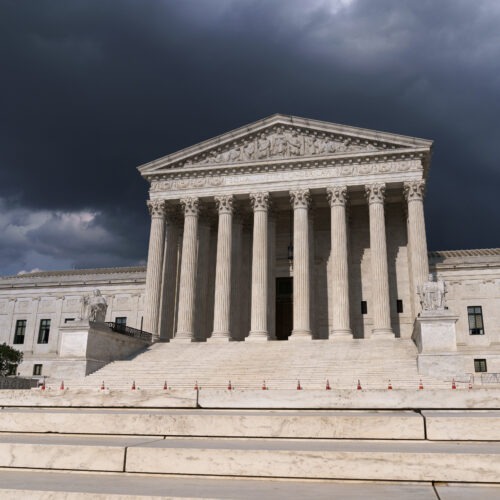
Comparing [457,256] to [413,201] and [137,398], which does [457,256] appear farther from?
[137,398]

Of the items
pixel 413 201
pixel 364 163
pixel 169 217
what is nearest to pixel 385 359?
pixel 413 201

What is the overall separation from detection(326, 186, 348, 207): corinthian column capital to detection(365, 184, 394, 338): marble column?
1894 millimetres

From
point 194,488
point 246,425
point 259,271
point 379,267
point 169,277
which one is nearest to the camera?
point 194,488

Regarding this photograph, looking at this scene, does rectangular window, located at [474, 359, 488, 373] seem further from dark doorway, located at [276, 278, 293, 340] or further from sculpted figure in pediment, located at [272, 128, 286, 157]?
sculpted figure in pediment, located at [272, 128, 286, 157]

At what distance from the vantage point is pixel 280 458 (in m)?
6.04

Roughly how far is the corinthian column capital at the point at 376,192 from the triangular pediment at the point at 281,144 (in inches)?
116

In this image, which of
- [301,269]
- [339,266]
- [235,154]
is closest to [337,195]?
[339,266]

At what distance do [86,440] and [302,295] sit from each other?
33900 mm

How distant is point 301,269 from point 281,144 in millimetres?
11518

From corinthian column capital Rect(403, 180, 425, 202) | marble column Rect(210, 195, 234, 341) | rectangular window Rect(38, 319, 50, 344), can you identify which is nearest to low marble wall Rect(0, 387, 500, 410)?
marble column Rect(210, 195, 234, 341)

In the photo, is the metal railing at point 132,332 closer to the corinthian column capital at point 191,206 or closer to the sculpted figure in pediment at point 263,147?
the corinthian column capital at point 191,206

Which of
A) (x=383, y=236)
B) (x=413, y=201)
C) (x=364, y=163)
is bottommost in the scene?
(x=383, y=236)

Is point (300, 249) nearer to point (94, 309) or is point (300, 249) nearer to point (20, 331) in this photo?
point (94, 309)

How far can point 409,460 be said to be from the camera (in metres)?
5.89
